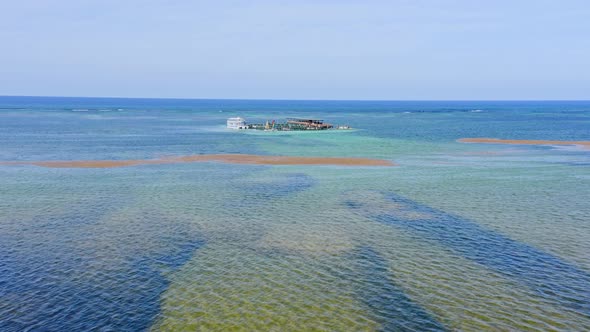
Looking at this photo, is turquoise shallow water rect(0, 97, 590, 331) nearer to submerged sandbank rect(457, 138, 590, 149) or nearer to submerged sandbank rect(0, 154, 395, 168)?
submerged sandbank rect(0, 154, 395, 168)

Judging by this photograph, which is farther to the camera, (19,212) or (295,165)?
(295,165)

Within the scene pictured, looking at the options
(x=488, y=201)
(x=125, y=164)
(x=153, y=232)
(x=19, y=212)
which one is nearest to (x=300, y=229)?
(x=153, y=232)

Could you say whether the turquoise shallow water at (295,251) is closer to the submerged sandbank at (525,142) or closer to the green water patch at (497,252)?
the green water patch at (497,252)

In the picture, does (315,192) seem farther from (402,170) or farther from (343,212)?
(402,170)

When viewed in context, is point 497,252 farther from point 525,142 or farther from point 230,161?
point 525,142

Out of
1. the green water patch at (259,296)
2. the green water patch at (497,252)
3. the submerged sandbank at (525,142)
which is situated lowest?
the green water patch at (259,296)

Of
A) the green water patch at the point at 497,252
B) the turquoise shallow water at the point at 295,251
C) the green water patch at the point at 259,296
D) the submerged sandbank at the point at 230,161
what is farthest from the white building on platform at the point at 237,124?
the green water patch at the point at 259,296

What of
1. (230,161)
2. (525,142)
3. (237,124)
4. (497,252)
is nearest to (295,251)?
(497,252)
